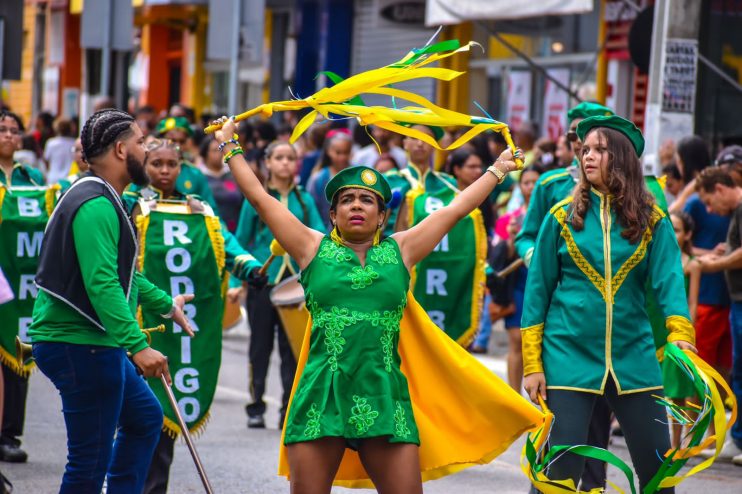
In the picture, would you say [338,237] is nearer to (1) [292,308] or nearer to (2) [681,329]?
(2) [681,329]

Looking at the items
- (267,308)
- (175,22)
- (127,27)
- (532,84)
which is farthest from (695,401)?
(175,22)

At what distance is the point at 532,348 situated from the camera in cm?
637

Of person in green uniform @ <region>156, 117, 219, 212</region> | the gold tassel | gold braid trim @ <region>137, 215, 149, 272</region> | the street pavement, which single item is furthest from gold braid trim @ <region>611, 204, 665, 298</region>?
person in green uniform @ <region>156, 117, 219, 212</region>

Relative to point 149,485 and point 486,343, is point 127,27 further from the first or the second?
point 149,485

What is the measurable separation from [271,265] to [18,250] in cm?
198

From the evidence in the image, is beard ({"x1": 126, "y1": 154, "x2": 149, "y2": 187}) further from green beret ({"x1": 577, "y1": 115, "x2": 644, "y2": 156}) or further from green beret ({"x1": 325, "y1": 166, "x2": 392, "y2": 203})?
green beret ({"x1": 577, "y1": 115, "x2": 644, "y2": 156})

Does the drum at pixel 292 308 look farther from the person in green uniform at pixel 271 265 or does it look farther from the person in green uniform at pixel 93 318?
the person in green uniform at pixel 93 318

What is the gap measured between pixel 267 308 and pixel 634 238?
485 centimetres

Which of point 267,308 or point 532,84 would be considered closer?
point 267,308

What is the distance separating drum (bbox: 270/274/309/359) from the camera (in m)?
9.29

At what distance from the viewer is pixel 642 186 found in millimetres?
6430

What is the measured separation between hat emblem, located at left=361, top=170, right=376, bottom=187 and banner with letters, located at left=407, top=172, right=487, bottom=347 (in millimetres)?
4595

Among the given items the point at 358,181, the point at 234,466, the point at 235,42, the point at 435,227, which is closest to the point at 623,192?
the point at 435,227

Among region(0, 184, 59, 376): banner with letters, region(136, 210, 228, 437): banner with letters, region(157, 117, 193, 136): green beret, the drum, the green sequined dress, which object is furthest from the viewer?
region(157, 117, 193, 136): green beret
